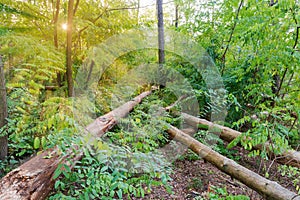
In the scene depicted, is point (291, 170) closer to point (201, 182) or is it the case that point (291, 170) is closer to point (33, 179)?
point (201, 182)

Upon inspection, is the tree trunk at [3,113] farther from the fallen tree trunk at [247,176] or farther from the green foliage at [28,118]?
the fallen tree trunk at [247,176]

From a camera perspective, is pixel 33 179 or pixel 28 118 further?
pixel 28 118

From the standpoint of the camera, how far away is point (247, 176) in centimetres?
194

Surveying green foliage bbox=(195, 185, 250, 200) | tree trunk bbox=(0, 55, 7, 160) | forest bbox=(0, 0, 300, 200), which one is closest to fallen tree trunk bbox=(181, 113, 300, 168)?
forest bbox=(0, 0, 300, 200)

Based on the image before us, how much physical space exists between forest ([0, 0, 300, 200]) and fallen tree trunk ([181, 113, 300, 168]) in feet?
0.05

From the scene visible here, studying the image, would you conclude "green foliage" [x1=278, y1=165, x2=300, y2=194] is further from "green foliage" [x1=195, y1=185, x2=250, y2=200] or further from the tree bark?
the tree bark

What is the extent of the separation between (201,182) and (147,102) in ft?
6.71

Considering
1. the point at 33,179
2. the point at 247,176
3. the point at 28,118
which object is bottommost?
the point at 247,176

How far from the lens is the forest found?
1484mm

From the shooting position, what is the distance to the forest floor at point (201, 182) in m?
2.21

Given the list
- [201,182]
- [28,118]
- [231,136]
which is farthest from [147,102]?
[28,118]

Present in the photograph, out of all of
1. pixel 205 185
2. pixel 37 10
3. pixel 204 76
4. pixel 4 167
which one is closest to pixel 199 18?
pixel 204 76

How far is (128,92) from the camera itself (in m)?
4.71

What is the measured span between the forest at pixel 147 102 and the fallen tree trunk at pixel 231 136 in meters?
0.02
